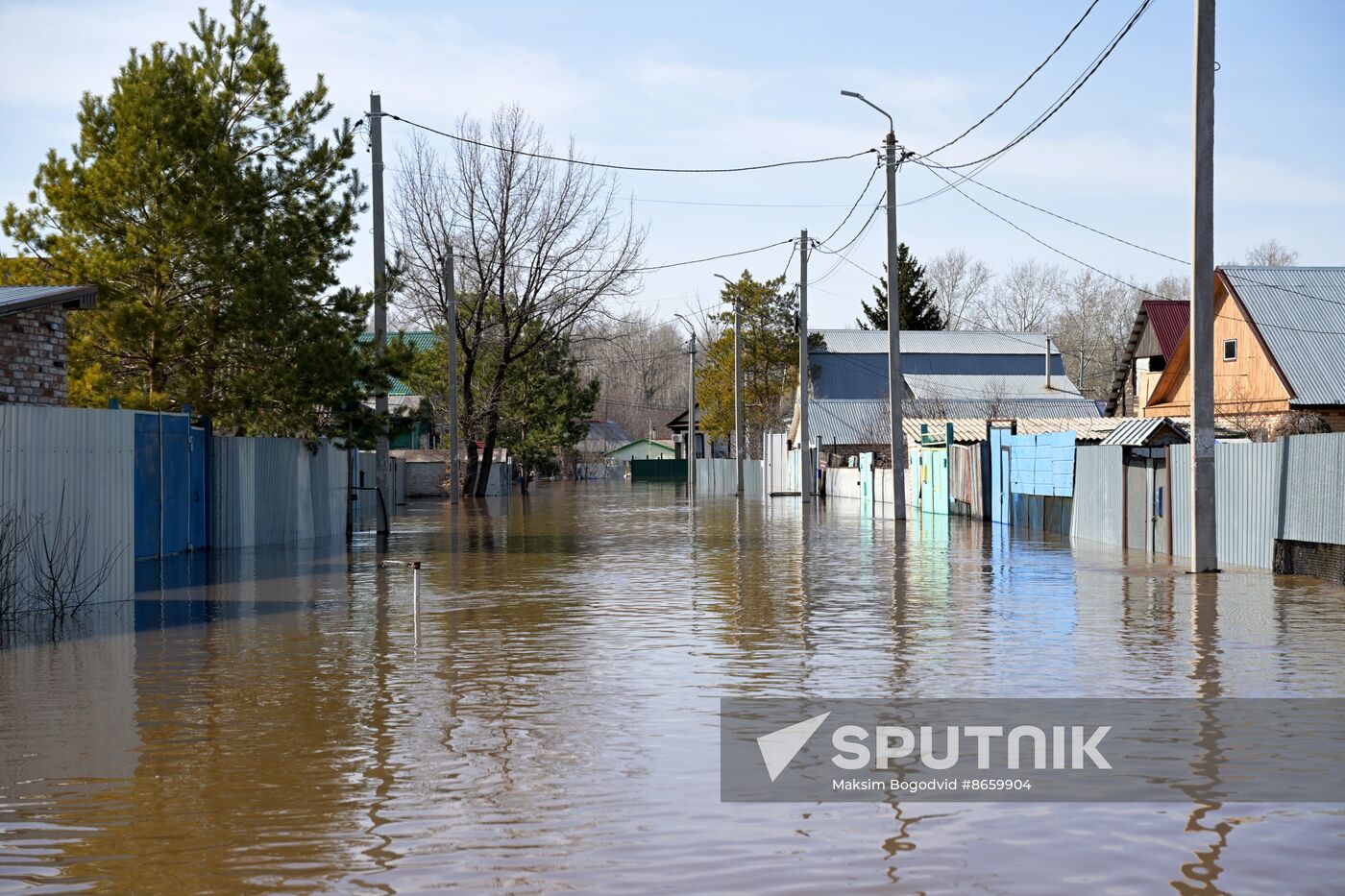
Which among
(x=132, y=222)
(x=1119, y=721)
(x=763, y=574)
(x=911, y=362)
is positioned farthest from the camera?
(x=911, y=362)

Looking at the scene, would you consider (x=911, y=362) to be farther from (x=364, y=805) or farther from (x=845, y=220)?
(x=364, y=805)

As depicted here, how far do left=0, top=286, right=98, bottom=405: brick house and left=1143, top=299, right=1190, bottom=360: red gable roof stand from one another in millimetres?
43130

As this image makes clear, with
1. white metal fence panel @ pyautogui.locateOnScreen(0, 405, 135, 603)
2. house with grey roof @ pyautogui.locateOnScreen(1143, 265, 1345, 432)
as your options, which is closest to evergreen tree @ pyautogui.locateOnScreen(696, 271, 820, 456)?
house with grey roof @ pyautogui.locateOnScreen(1143, 265, 1345, 432)

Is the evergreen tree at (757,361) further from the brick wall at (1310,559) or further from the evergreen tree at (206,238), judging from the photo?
the brick wall at (1310,559)

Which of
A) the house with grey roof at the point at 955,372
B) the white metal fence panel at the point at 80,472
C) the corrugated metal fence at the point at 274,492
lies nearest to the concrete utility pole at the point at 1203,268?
the white metal fence panel at the point at 80,472

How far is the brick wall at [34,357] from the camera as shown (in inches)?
794

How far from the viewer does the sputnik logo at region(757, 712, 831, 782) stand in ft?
27.1

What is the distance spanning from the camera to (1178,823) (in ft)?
22.6

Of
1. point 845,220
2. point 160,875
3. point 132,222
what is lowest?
point 160,875

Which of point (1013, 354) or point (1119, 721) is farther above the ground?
point (1013, 354)

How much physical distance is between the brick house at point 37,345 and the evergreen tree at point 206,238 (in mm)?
3135

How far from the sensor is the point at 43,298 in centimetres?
1903

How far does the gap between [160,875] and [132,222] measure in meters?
21.0

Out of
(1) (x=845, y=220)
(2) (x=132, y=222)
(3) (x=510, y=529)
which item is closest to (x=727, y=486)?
(1) (x=845, y=220)
